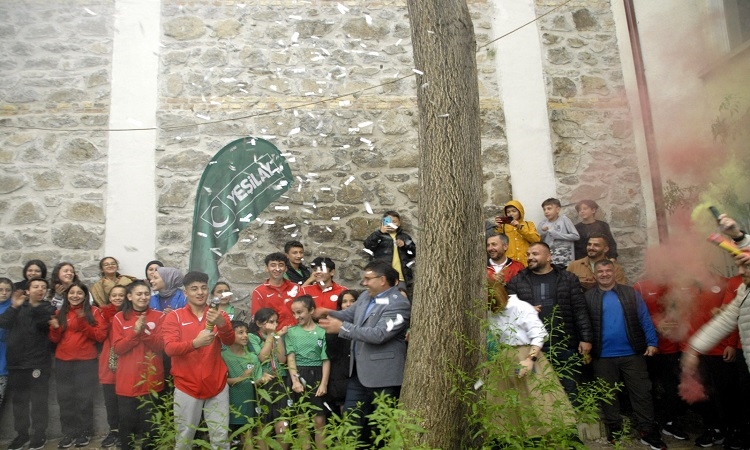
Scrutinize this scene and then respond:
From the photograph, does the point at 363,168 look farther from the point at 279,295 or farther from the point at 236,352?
the point at 236,352

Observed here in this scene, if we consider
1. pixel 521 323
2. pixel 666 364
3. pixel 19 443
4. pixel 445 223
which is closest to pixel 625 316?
pixel 666 364

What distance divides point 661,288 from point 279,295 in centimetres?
370

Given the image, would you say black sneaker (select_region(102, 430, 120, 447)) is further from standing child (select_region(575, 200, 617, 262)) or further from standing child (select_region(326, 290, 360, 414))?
standing child (select_region(575, 200, 617, 262))

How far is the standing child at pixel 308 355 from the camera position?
5492 mm

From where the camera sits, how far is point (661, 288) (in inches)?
250

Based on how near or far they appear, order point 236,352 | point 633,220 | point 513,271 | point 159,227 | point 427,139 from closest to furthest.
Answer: point 427,139 < point 236,352 < point 513,271 < point 159,227 < point 633,220

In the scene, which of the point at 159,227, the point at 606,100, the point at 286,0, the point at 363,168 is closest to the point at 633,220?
the point at 606,100

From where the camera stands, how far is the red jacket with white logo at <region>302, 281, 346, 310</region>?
6.29 metres

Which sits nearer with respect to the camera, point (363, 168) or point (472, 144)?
point (472, 144)

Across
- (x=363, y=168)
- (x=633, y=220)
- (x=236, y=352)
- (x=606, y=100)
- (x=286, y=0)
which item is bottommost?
(x=236, y=352)

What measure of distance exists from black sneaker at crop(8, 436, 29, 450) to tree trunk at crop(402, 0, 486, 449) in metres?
3.86

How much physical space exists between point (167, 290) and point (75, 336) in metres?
0.91

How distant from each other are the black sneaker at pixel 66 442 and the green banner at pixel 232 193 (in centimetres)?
209

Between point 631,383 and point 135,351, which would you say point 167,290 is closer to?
point 135,351
